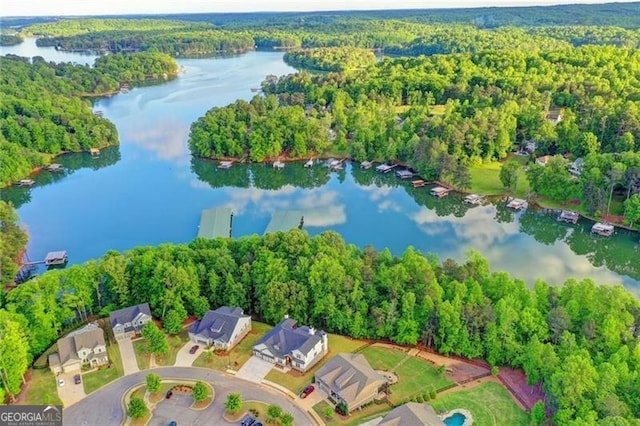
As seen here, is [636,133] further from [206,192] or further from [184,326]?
[184,326]

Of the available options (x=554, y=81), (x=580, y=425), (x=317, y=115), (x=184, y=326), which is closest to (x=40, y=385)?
(x=184, y=326)

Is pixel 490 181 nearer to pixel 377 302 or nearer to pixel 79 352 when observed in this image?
pixel 377 302

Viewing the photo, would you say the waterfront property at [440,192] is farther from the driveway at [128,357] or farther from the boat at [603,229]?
the driveway at [128,357]

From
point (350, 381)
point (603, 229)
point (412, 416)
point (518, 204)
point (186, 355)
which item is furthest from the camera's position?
point (518, 204)

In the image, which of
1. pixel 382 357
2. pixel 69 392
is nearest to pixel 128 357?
pixel 69 392

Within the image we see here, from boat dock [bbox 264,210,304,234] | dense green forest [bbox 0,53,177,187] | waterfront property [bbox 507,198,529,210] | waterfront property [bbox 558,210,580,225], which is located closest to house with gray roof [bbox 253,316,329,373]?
boat dock [bbox 264,210,304,234]

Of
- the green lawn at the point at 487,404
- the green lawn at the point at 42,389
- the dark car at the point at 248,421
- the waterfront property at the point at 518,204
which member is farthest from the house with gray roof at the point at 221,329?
the waterfront property at the point at 518,204
